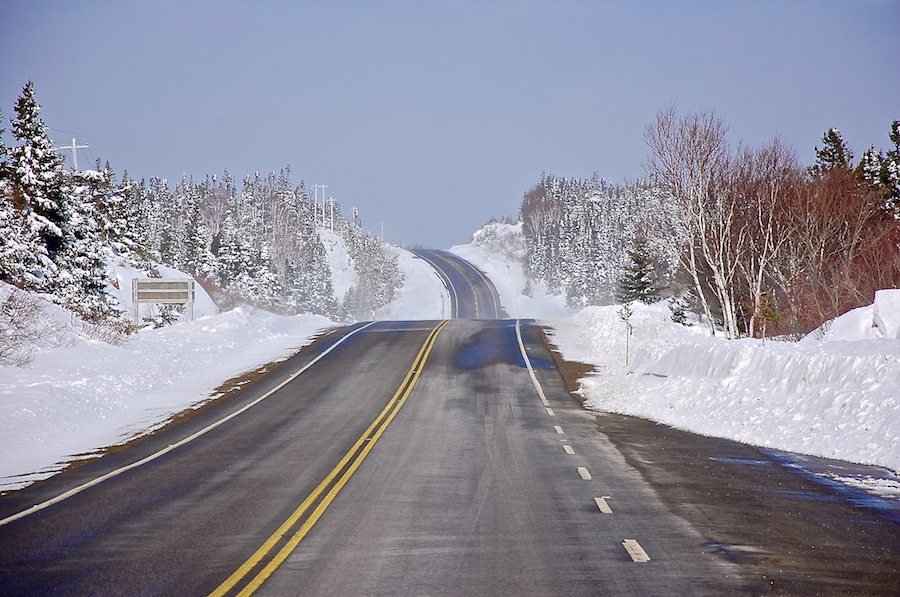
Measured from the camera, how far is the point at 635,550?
7555 millimetres

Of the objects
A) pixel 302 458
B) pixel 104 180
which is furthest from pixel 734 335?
pixel 104 180

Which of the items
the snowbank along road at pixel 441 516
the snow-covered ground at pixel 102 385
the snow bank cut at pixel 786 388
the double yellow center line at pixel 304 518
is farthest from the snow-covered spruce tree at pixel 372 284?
the snowbank along road at pixel 441 516

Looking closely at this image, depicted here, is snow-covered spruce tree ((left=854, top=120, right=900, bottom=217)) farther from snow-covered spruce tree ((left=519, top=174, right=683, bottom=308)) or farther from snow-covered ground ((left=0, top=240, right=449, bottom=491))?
snow-covered spruce tree ((left=519, top=174, right=683, bottom=308))

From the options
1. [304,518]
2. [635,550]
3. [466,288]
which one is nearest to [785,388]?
[635,550]

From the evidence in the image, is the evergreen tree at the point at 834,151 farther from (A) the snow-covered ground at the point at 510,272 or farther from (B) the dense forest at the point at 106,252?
(B) the dense forest at the point at 106,252

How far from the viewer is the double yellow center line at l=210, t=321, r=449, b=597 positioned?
6750 millimetres

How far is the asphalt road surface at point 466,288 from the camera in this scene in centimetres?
9475

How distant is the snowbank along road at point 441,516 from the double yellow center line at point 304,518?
4 centimetres

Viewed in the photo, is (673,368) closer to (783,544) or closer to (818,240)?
(783,544)

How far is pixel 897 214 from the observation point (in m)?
36.0

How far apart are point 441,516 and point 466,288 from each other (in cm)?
10267

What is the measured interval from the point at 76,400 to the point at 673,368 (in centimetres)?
1512

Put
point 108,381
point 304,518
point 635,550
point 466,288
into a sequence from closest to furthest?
point 635,550
point 304,518
point 108,381
point 466,288

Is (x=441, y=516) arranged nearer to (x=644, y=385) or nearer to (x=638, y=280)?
(x=644, y=385)
